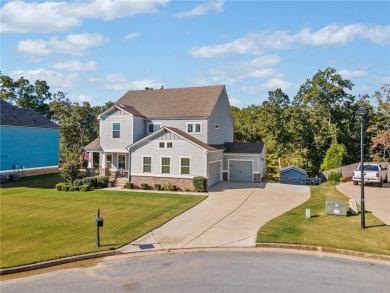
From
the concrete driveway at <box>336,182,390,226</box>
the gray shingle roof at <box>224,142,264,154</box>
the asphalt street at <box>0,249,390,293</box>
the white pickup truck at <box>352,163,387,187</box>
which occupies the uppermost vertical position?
the gray shingle roof at <box>224,142,264,154</box>

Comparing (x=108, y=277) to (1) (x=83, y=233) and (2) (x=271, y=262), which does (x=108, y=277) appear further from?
(2) (x=271, y=262)

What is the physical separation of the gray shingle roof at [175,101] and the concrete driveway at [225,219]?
28.1ft

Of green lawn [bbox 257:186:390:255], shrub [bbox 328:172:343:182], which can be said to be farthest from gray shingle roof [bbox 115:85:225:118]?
green lawn [bbox 257:186:390:255]

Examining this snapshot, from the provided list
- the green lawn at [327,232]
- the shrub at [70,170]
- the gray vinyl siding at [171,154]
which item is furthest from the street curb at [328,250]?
the shrub at [70,170]

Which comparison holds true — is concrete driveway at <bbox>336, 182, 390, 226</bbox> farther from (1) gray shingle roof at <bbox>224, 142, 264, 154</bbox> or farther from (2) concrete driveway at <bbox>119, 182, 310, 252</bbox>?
(1) gray shingle roof at <bbox>224, 142, 264, 154</bbox>

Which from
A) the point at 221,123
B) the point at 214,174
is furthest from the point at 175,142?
the point at 221,123

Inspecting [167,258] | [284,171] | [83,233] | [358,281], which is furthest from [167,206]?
[284,171]

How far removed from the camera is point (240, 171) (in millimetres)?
28469

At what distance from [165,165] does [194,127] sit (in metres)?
5.21

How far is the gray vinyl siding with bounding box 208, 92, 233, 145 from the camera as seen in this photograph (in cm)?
2836

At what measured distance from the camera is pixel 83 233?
42.0ft

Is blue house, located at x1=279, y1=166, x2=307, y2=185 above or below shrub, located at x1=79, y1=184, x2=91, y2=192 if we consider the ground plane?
above

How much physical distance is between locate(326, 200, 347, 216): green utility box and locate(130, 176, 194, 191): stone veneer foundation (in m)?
10.9

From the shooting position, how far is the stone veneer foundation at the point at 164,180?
23.9 m
